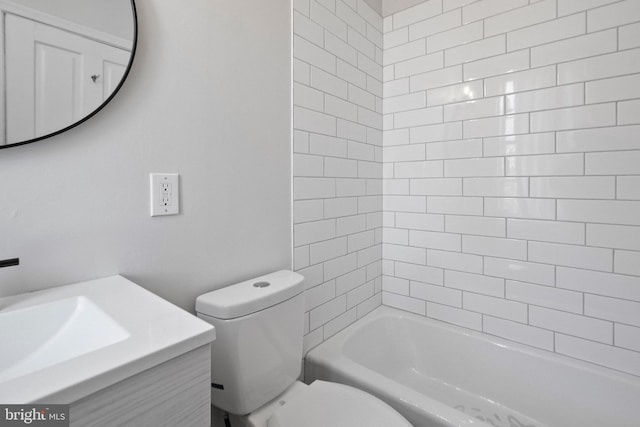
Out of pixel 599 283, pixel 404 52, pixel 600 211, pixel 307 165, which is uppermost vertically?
pixel 404 52

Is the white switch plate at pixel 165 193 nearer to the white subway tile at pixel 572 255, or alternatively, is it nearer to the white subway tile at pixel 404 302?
the white subway tile at pixel 404 302

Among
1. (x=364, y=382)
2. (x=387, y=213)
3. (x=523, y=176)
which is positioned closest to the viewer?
(x=364, y=382)

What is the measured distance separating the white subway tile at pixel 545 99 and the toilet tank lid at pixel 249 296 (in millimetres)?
1316

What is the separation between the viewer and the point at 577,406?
130cm

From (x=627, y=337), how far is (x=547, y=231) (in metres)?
0.51

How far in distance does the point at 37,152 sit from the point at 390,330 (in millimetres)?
1734

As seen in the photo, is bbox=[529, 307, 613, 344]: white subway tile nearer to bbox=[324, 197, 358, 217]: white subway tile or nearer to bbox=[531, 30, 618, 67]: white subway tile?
bbox=[324, 197, 358, 217]: white subway tile

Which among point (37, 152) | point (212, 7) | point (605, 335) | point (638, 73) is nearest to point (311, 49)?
point (212, 7)

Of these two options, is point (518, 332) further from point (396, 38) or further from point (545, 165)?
point (396, 38)

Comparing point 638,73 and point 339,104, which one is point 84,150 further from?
point 638,73

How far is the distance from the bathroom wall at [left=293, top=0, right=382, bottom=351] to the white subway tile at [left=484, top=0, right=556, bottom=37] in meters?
0.61

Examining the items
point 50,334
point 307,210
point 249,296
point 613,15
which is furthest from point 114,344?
point 613,15

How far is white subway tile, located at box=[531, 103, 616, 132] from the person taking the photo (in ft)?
4.13

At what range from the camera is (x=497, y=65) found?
1504mm
